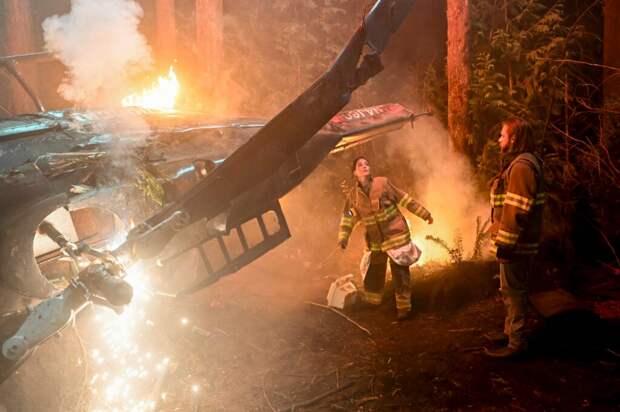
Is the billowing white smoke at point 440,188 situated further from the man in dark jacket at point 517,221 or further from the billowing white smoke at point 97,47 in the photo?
the billowing white smoke at point 97,47

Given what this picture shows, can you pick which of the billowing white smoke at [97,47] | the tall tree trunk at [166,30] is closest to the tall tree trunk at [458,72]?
the billowing white smoke at [97,47]

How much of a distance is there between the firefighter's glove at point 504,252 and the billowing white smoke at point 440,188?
9.01 feet

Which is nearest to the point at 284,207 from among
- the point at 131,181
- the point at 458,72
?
the point at 458,72

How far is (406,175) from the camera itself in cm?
946

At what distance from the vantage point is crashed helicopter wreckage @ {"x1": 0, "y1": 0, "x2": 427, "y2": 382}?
3252mm

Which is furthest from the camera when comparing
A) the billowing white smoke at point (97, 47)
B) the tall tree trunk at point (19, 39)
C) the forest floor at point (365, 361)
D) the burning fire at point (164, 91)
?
the burning fire at point (164, 91)

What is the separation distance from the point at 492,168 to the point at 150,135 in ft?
17.9

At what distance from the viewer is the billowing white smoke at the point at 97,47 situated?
625 centimetres

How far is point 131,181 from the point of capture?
4.34 meters

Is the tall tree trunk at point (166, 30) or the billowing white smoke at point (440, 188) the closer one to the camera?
the billowing white smoke at point (440, 188)

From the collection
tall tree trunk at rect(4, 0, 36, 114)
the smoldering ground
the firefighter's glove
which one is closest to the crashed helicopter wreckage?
the smoldering ground

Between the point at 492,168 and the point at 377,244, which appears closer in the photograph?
the point at 377,244

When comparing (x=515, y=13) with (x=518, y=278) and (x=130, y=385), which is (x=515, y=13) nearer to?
(x=518, y=278)

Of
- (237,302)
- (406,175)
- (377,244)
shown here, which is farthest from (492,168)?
(237,302)
